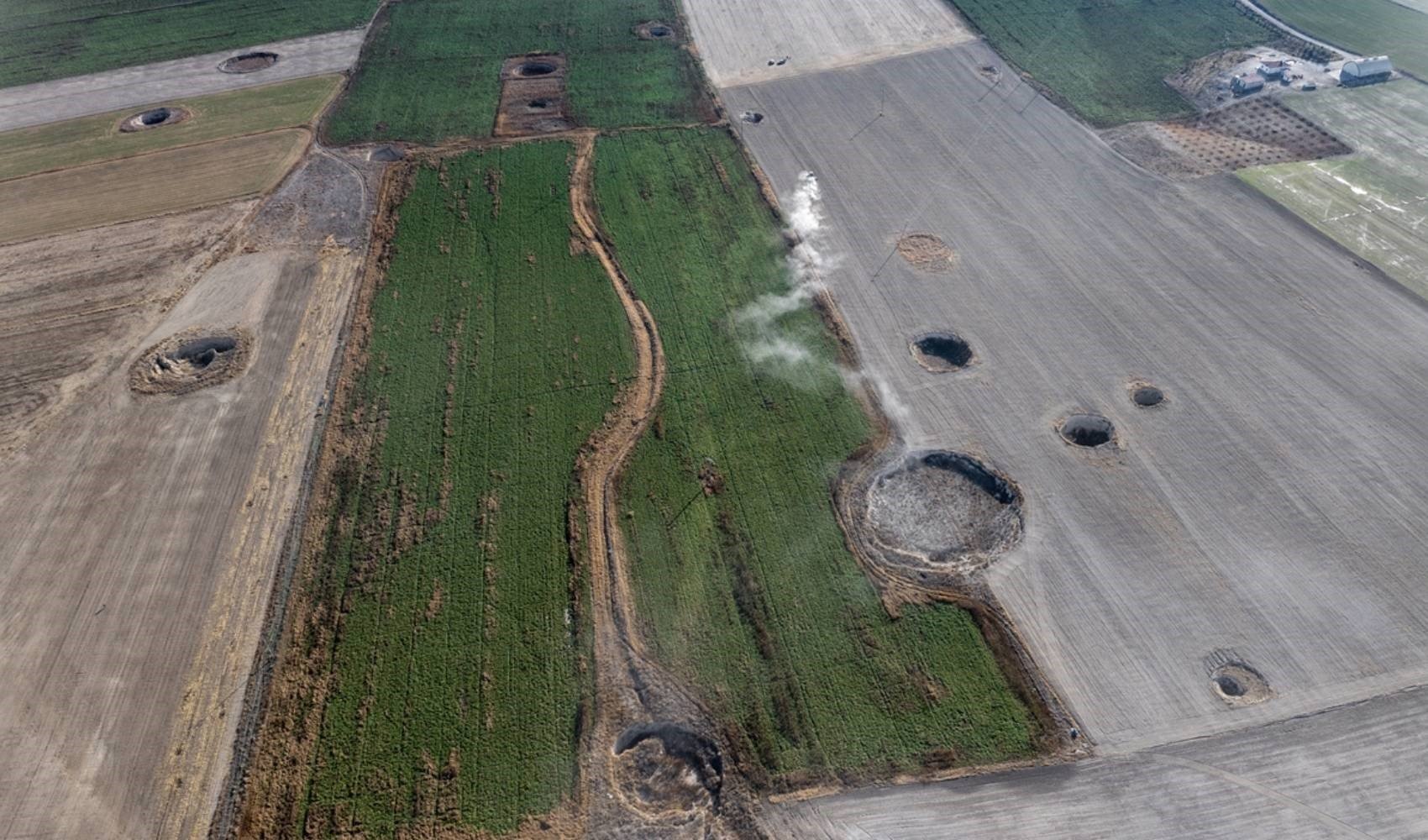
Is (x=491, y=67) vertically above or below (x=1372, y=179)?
above

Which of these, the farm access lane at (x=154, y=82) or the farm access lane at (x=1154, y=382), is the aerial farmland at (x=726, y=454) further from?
the farm access lane at (x=154, y=82)

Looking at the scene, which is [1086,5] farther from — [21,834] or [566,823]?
[21,834]

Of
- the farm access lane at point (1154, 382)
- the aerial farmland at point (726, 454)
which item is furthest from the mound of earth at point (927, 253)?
the farm access lane at point (1154, 382)

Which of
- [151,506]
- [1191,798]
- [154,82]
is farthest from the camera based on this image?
[154,82]

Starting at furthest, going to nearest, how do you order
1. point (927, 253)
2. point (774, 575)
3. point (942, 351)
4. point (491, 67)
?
point (491, 67)
point (927, 253)
point (942, 351)
point (774, 575)

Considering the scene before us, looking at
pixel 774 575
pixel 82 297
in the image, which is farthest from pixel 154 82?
pixel 774 575

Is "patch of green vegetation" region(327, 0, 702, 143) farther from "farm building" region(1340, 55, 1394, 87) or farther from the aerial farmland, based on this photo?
"farm building" region(1340, 55, 1394, 87)

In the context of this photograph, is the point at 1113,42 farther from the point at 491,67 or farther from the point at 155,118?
the point at 155,118
